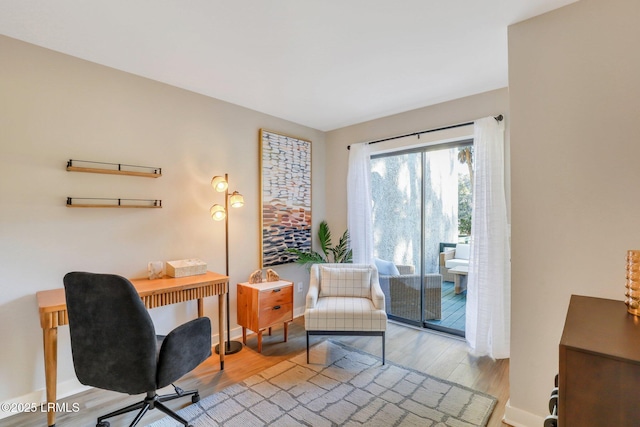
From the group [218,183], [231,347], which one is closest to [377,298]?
[231,347]

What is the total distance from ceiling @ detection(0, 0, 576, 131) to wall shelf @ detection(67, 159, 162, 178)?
2.63ft

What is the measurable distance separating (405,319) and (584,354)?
281 cm

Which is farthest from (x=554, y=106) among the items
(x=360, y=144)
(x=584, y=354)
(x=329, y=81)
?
(x=360, y=144)

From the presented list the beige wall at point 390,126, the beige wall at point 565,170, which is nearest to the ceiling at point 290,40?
the beige wall at point 390,126

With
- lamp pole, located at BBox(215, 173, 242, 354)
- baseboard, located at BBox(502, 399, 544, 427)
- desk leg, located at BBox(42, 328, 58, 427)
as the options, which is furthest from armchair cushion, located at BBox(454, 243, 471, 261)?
desk leg, located at BBox(42, 328, 58, 427)

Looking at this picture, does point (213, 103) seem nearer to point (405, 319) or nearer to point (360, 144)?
point (360, 144)

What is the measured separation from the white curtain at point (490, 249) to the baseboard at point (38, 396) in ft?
11.0

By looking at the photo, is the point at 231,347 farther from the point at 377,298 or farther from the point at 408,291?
the point at 408,291

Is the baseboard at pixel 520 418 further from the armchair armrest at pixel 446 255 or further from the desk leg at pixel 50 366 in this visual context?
the desk leg at pixel 50 366

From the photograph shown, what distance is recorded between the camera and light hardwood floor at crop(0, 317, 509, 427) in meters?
1.87

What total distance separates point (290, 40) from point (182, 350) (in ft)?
6.98

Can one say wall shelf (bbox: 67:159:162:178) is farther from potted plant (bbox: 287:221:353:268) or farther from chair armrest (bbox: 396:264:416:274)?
chair armrest (bbox: 396:264:416:274)

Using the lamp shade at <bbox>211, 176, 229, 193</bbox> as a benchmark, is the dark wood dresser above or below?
below

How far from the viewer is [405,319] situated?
11.4 feet
